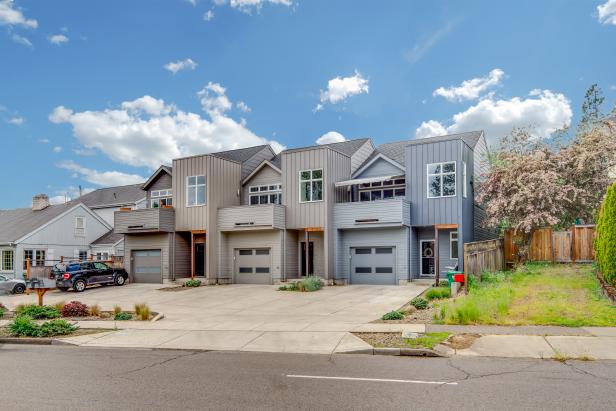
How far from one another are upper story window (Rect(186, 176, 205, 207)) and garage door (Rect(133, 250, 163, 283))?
4.07m

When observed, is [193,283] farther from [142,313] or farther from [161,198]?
[142,313]

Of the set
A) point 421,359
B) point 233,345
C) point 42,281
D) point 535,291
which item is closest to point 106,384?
point 233,345

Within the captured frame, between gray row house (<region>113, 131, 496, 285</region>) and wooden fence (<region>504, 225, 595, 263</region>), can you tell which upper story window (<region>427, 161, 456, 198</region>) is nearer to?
gray row house (<region>113, 131, 496, 285</region>)

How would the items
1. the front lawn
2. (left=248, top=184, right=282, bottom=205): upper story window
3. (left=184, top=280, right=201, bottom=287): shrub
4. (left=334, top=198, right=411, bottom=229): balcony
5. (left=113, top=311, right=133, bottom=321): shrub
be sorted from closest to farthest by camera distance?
the front lawn → (left=113, top=311, right=133, bottom=321): shrub → (left=334, top=198, right=411, bottom=229): balcony → (left=184, top=280, right=201, bottom=287): shrub → (left=248, top=184, right=282, bottom=205): upper story window

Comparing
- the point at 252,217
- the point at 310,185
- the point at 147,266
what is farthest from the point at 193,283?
the point at 310,185

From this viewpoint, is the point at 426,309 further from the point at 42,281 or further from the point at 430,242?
the point at 42,281

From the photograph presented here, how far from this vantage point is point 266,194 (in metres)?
30.0

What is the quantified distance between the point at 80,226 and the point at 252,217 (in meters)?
20.5

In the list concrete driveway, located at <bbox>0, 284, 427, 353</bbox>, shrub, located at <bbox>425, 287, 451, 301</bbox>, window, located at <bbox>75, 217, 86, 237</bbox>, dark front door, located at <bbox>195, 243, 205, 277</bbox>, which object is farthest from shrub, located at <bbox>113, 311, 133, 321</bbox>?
window, located at <bbox>75, 217, 86, 237</bbox>

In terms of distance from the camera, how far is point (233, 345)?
11.3 meters

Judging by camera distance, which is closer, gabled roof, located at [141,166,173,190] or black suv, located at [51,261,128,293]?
black suv, located at [51,261,128,293]

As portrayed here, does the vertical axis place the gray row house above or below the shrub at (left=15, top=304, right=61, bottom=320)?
above

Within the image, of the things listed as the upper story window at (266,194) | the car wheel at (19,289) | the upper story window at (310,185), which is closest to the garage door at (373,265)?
the upper story window at (310,185)

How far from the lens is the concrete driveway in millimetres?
11633
